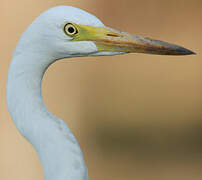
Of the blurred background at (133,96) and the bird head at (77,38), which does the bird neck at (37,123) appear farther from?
the blurred background at (133,96)

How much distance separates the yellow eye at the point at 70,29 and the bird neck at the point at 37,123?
3.0 inches

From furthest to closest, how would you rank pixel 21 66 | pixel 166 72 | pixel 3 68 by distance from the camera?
pixel 166 72
pixel 3 68
pixel 21 66

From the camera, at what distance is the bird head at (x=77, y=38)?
87 cm

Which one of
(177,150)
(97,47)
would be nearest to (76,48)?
(97,47)

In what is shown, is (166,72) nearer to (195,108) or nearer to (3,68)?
(195,108)

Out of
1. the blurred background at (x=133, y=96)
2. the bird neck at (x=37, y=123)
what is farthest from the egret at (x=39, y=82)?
the blurred background at (x=133, y=96)

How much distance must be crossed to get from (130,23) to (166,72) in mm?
433

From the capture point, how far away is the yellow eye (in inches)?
34.7

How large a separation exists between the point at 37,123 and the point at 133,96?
83.4 inches

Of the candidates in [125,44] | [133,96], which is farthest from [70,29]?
[133,96]

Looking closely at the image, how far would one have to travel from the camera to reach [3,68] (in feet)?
8.73

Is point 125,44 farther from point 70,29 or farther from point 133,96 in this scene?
point 133,96

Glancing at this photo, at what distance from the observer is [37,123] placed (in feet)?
2.88

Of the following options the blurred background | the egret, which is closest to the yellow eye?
the egret
